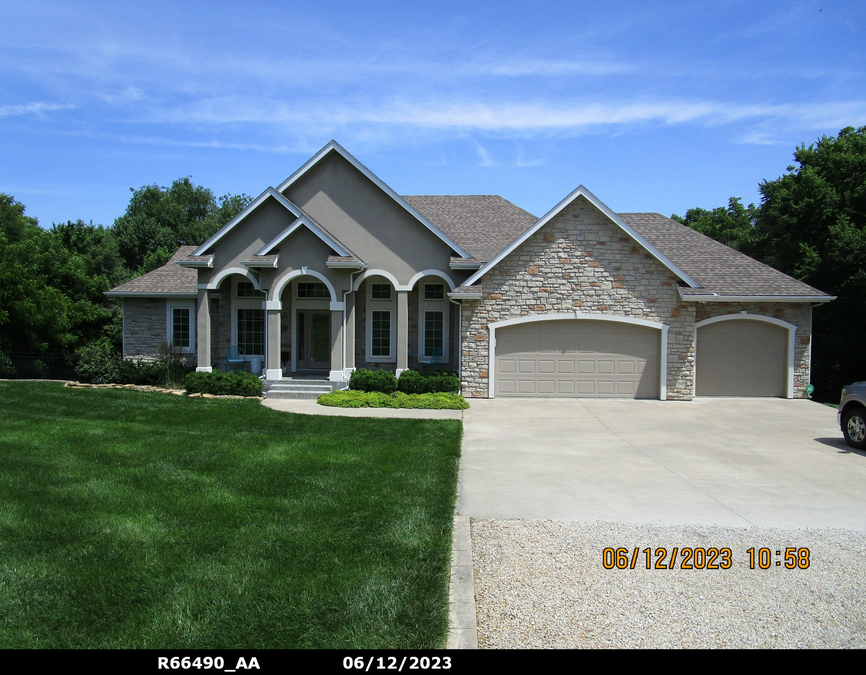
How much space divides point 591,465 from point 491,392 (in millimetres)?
7876

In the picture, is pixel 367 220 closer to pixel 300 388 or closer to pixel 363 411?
pixel 300 388

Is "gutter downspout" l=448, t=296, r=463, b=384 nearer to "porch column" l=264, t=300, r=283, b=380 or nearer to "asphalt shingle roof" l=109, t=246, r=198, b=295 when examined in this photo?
"porch column" l=264, t=300, r=283, b=380

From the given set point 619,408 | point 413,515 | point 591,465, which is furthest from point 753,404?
point 413,515

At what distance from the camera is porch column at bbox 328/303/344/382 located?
17.5 m

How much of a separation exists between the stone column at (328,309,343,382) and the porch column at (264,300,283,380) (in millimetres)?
1583

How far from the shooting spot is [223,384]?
16953 millimetres

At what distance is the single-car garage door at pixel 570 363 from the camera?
17.3 metres

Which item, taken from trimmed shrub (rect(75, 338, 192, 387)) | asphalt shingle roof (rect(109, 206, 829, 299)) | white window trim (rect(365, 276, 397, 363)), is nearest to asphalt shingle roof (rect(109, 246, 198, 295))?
asphalt shingle roof (rect(109, 206, 829, 299))

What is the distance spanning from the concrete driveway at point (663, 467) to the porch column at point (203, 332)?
862 cm

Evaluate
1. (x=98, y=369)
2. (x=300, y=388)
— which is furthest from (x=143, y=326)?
(x=300, y=388)

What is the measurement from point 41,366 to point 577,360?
64.8 feet

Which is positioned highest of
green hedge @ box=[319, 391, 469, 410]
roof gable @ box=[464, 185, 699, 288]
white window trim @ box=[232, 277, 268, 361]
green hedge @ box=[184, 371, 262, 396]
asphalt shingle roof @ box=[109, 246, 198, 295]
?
roof gable @ box=[464, 185, 699, 288]

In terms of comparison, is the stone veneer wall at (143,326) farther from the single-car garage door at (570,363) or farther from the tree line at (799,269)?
the single-car garage door at (570,363)

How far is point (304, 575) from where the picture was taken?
16.6 ft
